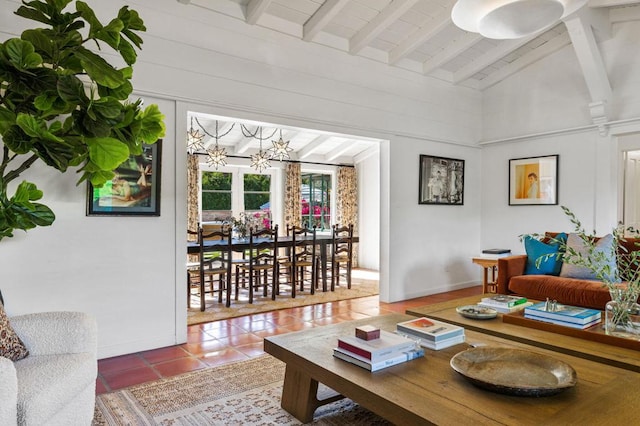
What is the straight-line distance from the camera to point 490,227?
632 centimetres

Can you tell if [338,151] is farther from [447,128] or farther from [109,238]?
[109,238]

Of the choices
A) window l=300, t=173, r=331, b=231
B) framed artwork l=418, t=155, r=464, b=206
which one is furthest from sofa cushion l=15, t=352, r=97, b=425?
window l=300, t=173, r=331, b=231

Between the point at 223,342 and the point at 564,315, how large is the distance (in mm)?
2661

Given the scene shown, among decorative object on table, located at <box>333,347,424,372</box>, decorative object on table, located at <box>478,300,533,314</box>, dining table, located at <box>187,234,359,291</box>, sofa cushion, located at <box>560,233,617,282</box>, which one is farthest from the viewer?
dining table, located at <box>187,234,359,291</box>

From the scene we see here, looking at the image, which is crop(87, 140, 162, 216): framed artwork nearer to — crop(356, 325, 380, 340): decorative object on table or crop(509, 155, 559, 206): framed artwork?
crop(356, 325, 380, 340): decorative object on table

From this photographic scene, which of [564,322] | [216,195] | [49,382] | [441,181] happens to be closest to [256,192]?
[216,195]

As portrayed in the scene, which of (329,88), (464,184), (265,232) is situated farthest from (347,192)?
(329,88)

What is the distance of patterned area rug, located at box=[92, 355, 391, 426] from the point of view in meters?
2.34

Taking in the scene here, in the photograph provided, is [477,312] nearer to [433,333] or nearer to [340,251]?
[433,333]

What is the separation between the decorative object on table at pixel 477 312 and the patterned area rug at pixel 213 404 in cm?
90

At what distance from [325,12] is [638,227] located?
4.53 m

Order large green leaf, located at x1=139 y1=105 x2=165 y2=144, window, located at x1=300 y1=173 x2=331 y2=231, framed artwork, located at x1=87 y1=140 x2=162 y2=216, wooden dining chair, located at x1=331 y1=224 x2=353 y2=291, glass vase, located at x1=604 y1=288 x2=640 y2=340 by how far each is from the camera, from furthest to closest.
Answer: window, located at x1=300 y1=173 x2=331 y2=231 < wooden dining chair, located at x1=331 y1=224 x2=353 y2=291 < framed artwork, located at x1=87 y1=140 x2=162 y2=216 < large green leaf, located at x1=139 y1=105 x2=165 y2=144 < glass vase, located at x1=604 y1=288 x2=640 y2=340

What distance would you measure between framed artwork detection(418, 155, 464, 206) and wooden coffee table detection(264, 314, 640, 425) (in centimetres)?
361

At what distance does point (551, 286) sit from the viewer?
13.3ft
